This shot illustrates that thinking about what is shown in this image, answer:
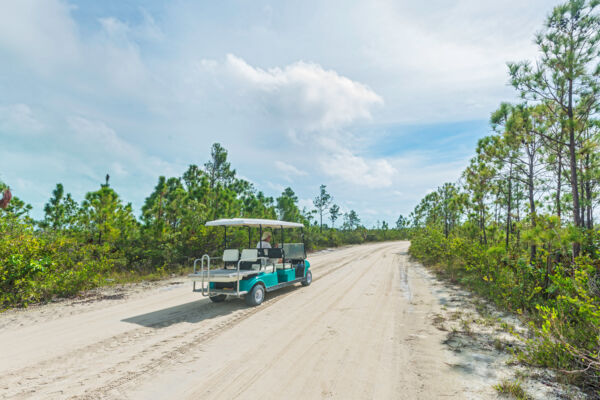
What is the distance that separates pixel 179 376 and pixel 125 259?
10363 millimetres

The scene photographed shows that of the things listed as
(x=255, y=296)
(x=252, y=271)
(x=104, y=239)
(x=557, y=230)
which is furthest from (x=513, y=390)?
(x=104, y=239)

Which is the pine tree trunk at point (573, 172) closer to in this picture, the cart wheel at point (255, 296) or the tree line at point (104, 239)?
the cart wheel at point (255, 296)

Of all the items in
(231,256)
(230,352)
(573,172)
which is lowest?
(230,352)

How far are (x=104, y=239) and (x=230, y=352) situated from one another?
10.3m

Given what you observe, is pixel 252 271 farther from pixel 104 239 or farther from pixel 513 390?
pixel 104 239

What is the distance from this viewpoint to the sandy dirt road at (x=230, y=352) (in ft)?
10.9

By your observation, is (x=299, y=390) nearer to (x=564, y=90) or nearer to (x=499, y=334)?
(x=499, y=334)

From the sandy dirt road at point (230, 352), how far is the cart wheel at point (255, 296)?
20cm

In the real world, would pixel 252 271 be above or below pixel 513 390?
above

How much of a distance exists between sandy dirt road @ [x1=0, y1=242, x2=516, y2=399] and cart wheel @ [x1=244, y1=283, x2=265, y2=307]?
20cm

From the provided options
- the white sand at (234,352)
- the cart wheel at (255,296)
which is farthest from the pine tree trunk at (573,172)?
the cart wheel at (255,296)

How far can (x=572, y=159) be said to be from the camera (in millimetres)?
5969

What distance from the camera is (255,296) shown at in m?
7.12

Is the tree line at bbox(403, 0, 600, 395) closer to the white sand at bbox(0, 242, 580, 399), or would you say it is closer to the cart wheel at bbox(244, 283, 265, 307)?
the white sand at bbox(0, 242, 580, 399)
